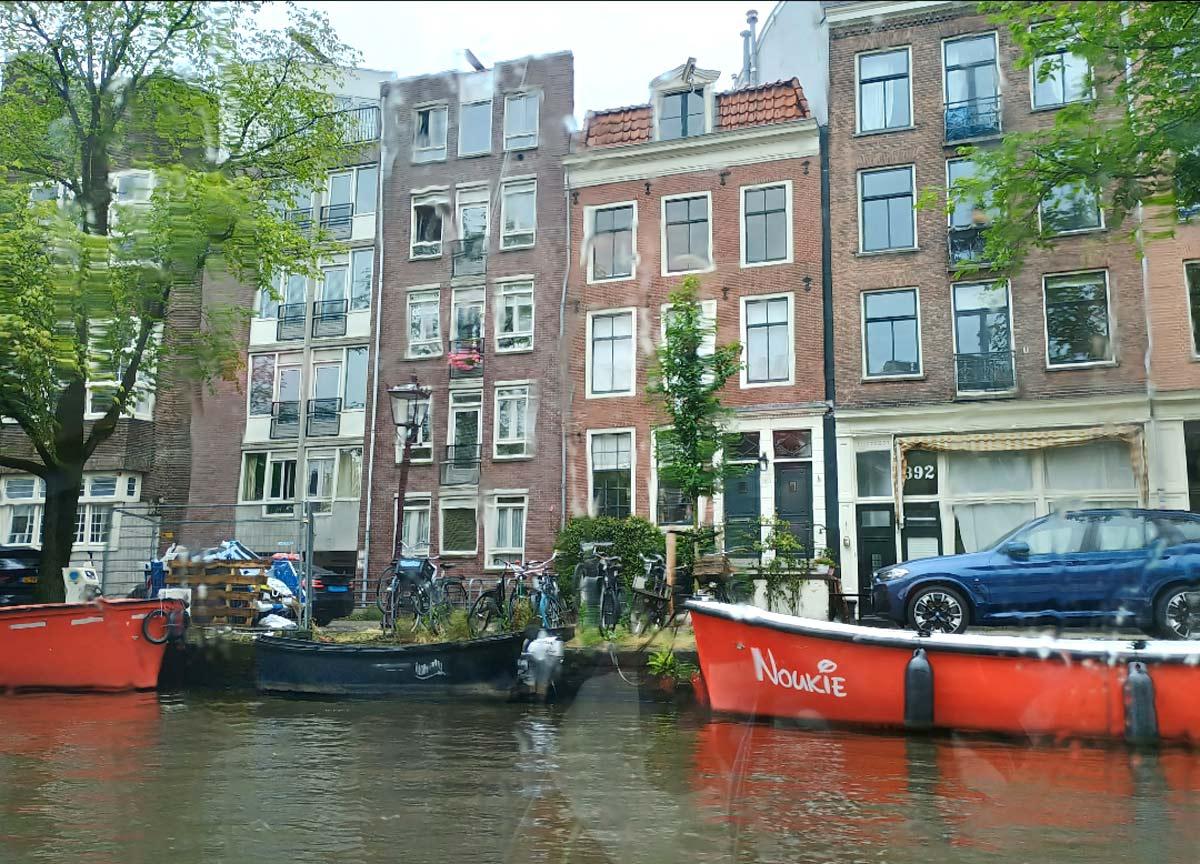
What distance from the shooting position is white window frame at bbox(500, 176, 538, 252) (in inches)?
977

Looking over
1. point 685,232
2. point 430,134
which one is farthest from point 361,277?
point 685,232

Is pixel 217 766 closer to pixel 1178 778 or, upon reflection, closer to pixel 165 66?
pixel 1178 778

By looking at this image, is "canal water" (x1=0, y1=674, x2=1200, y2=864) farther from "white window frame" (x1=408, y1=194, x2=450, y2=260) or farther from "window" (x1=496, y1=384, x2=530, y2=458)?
"white window frame" (x1=408, y1=194, x2=450, y2=260)

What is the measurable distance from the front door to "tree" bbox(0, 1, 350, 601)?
9997 mm

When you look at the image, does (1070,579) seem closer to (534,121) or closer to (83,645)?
(83,645)

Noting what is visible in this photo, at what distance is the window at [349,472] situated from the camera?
25.7m

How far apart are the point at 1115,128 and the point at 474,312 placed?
19.4 metres

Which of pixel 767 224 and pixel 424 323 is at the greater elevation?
pixel 767 224

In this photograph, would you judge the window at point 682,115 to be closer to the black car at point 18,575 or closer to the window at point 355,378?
the window at point 355,378

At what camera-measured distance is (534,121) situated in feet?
83.1

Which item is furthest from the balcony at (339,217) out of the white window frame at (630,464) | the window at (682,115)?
the white window frame at (630,464)

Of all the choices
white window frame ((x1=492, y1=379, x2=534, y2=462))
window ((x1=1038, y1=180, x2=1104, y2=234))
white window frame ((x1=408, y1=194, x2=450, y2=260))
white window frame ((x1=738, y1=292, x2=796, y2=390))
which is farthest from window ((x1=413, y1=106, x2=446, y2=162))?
window ((x1=1038, y1=180, x2=1104, y2=234))

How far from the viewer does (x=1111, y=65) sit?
7051mm

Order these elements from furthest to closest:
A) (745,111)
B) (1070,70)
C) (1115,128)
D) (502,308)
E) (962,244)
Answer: (502,308), (745,111), (962,244), (1070,70), (1115,128)
